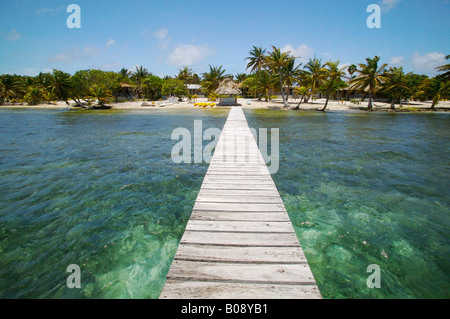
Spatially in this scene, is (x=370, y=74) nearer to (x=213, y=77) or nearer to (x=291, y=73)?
(x=291, y=73)

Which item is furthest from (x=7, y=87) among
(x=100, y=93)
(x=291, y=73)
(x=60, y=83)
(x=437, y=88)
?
(x=437, y=88)

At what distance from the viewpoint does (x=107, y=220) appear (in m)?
5.09

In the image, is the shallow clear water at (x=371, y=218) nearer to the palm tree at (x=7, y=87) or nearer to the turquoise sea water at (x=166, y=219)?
the turquoise sea water at (x=166, y=219)

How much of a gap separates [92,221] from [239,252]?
3902 mm

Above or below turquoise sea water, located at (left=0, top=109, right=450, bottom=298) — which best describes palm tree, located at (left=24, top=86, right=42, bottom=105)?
above

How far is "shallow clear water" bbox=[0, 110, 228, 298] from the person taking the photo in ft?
11.4

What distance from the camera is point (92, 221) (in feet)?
16.5

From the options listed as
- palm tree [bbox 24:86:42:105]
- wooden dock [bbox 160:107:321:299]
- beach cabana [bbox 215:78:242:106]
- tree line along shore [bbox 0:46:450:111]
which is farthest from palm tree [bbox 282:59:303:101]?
palm tree [bbox 24:86:42:105]

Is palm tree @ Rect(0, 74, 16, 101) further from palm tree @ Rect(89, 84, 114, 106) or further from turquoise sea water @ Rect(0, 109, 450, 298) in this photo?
turquoise sea water @ Rect(0, 109, 450, 298)

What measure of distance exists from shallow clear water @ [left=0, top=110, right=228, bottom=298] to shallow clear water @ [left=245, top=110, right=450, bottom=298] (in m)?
3.02

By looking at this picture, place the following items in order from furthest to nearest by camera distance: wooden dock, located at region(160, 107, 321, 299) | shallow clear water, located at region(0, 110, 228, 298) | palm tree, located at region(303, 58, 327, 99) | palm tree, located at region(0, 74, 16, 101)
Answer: palm tree, located at region(0, 74, 16, 101), palm tree, located at region(303, 58, 327, 99), shallow clear water, located at region(0, 110, 228, 298), wooden dock, located at region(160, 107, 321, 299)

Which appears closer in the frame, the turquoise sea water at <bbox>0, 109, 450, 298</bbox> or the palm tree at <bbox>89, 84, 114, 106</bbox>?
the turquoise sea water at <bbox>0, 109, 450, 298</bbox>
